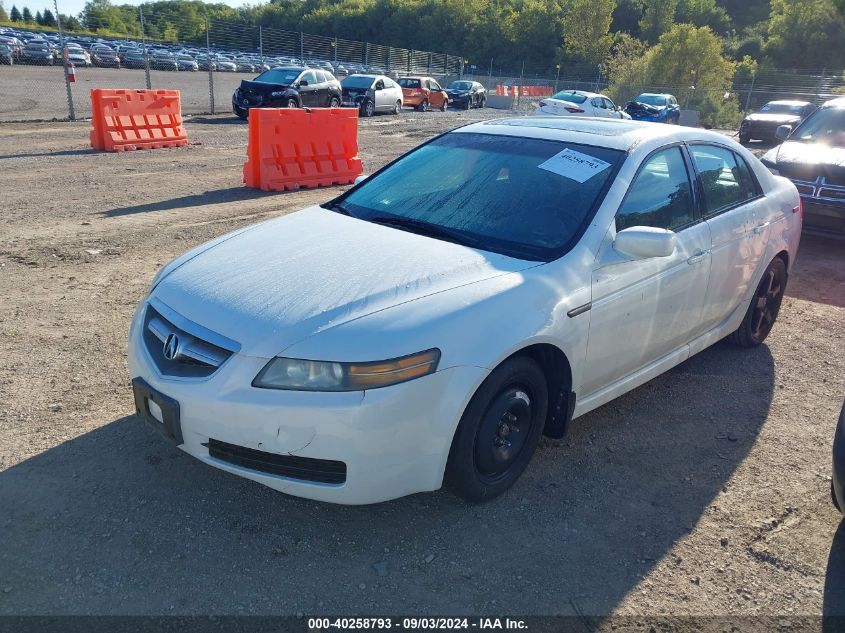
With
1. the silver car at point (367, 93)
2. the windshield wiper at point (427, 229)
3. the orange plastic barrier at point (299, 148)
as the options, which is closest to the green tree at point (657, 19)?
the silver car at point (367, 93)

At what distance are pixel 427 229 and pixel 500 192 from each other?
458 millimetres

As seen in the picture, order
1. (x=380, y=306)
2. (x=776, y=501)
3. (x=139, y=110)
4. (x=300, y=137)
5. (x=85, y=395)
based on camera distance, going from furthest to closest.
Result: (x=139, y=110), (x=300, y=137), (x=85, y=395), (x=776, y=501), (x=380, y=306)

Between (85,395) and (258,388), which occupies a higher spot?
(258,388)

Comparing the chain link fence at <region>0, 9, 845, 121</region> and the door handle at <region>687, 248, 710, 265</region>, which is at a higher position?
the chain link fence at <region>0, 9, 845, 121</region>

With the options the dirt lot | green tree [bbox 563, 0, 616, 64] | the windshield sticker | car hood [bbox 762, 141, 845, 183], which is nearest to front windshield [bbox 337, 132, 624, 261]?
the windshield sticker

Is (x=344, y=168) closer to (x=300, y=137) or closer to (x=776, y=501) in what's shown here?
(x=300, y=137)

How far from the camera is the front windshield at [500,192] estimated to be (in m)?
3.34

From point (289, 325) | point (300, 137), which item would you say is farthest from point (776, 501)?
point (300, 137)

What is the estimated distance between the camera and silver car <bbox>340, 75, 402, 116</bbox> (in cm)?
2386

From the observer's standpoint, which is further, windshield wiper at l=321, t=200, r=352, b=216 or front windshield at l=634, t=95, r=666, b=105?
front windshield at l=634, t=95, r=666, b=105

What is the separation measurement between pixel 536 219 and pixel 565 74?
5817cm

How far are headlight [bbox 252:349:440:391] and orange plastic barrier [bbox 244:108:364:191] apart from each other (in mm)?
7912

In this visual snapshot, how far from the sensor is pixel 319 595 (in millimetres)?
2525

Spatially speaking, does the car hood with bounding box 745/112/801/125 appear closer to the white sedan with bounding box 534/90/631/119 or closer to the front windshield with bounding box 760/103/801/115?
the front windshield with bounding box 760/103/801/115
